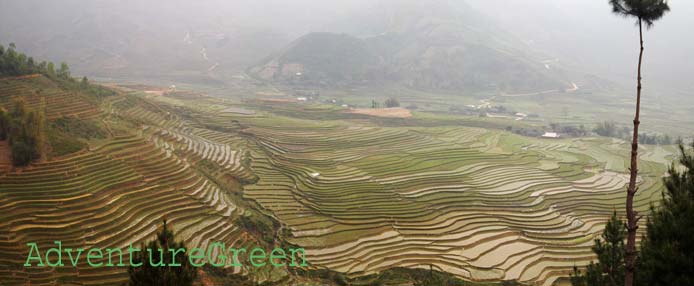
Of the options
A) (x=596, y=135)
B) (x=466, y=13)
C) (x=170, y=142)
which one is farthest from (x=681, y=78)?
(x=170, y=142)

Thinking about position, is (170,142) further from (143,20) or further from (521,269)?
(143,20)

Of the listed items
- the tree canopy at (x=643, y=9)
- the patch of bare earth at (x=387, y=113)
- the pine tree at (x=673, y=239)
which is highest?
the tree canopy at (x=643, y=9)

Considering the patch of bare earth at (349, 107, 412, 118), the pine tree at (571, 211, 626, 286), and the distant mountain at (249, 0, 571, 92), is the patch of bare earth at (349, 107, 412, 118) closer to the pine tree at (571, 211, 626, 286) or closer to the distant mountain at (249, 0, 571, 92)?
the distant mountain at (249, 0, 571, 92)

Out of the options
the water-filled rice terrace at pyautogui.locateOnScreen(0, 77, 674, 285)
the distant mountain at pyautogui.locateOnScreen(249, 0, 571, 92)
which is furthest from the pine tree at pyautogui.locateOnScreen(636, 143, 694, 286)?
the distant mountain at pyautogui.locateOnScreen(249, 0, 571, 92)

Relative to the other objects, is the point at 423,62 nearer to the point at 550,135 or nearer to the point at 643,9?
the point at 550,135

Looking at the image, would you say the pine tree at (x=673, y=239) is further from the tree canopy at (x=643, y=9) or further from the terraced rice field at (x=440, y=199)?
the terraced rice field at (x=440, y=199)

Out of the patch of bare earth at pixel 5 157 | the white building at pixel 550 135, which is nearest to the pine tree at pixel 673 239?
the patch of bare earth at pixel 5 157
